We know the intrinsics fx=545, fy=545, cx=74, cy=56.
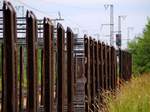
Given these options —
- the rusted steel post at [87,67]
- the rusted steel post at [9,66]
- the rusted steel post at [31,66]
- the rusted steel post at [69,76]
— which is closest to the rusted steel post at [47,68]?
the rusted steel post at [31,66]

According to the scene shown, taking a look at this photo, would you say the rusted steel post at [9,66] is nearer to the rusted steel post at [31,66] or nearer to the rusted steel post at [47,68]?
the rusted steel post at [31,66]

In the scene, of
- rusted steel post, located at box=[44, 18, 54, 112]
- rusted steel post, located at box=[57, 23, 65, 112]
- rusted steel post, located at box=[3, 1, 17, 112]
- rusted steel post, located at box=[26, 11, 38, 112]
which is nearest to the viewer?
rusted steel post, located at box=[3, 1, 17, 112]

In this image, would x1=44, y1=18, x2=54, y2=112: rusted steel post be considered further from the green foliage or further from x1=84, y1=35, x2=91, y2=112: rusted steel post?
the green foliage

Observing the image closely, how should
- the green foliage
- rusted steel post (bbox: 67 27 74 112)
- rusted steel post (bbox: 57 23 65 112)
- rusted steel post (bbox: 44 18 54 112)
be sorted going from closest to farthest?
rusted steel post (bbox: 44 18 54 112)
rusted steel post (bbox: 57 23 65 112)
rusted steel post (bbox: 67 27 74 112)
the green foliage

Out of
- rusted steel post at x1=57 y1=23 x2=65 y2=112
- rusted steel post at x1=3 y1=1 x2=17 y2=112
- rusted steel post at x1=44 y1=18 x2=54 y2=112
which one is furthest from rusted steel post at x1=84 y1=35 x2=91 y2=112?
rusted steel post at x1=3 y1=1 x2=17 y2=112

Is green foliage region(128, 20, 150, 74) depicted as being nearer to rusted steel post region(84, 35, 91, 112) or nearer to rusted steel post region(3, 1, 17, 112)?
rusted steel post region(84, 35, 91, 112)

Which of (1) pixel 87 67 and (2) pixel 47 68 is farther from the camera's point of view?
(1) pixel 87 67

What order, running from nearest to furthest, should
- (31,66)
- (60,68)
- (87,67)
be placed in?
(31,66)
(60,68)
(87,67)

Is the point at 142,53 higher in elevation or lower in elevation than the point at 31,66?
lower

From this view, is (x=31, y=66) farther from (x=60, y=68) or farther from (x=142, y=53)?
(x=142, y=53)

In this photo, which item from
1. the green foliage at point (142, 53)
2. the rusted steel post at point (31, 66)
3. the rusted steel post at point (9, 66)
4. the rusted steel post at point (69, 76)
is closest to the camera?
the rusted steel post at point (9, 66)

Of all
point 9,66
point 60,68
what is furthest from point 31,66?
point 60,68

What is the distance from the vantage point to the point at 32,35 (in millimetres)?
5691

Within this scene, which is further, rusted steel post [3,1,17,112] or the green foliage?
the green foliage
